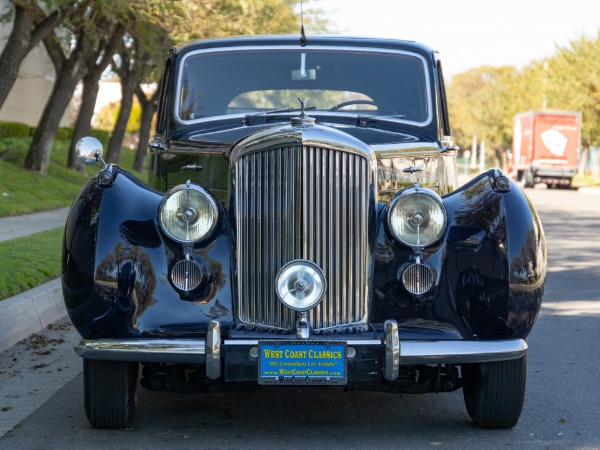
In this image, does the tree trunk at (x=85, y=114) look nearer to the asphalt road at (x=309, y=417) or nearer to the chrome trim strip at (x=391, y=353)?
the asphalt road at (x=309, y=417)

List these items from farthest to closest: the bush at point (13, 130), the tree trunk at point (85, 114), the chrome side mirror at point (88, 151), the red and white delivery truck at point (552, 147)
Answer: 1. the red and white delivery truck at point (552, 147)
2. the bush at point (13, 130)
3. the tree trunk at point (85, 114)
4. the chrome side mirror at point (88, 151)

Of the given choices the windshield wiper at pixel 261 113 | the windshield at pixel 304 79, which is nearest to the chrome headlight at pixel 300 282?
the windshield wiper at pixel 261 113

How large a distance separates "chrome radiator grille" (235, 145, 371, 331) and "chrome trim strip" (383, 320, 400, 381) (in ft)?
0.75

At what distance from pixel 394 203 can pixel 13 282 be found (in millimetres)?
4679

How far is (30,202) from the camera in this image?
19.2 m

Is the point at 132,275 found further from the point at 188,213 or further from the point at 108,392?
the point at 108,392

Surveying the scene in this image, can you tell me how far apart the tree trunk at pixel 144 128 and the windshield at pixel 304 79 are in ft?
95.3

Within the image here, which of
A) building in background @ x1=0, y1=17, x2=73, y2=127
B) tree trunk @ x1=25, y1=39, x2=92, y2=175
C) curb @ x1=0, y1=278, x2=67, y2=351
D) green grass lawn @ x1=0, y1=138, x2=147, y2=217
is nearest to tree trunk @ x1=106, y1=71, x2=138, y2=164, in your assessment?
green grass lawn @ x1=0, y1=138, x2=147, y2=217

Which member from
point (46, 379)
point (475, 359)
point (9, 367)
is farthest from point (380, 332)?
point (9, 367)

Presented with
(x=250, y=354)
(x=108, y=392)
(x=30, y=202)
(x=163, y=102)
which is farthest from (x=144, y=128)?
(x=250, y=354)

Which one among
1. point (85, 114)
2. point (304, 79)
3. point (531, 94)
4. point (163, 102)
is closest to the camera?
point (304, 79)

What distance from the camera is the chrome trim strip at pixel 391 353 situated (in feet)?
15.9

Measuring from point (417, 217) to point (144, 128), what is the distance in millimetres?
32987

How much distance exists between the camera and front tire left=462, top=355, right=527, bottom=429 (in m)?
5.25
